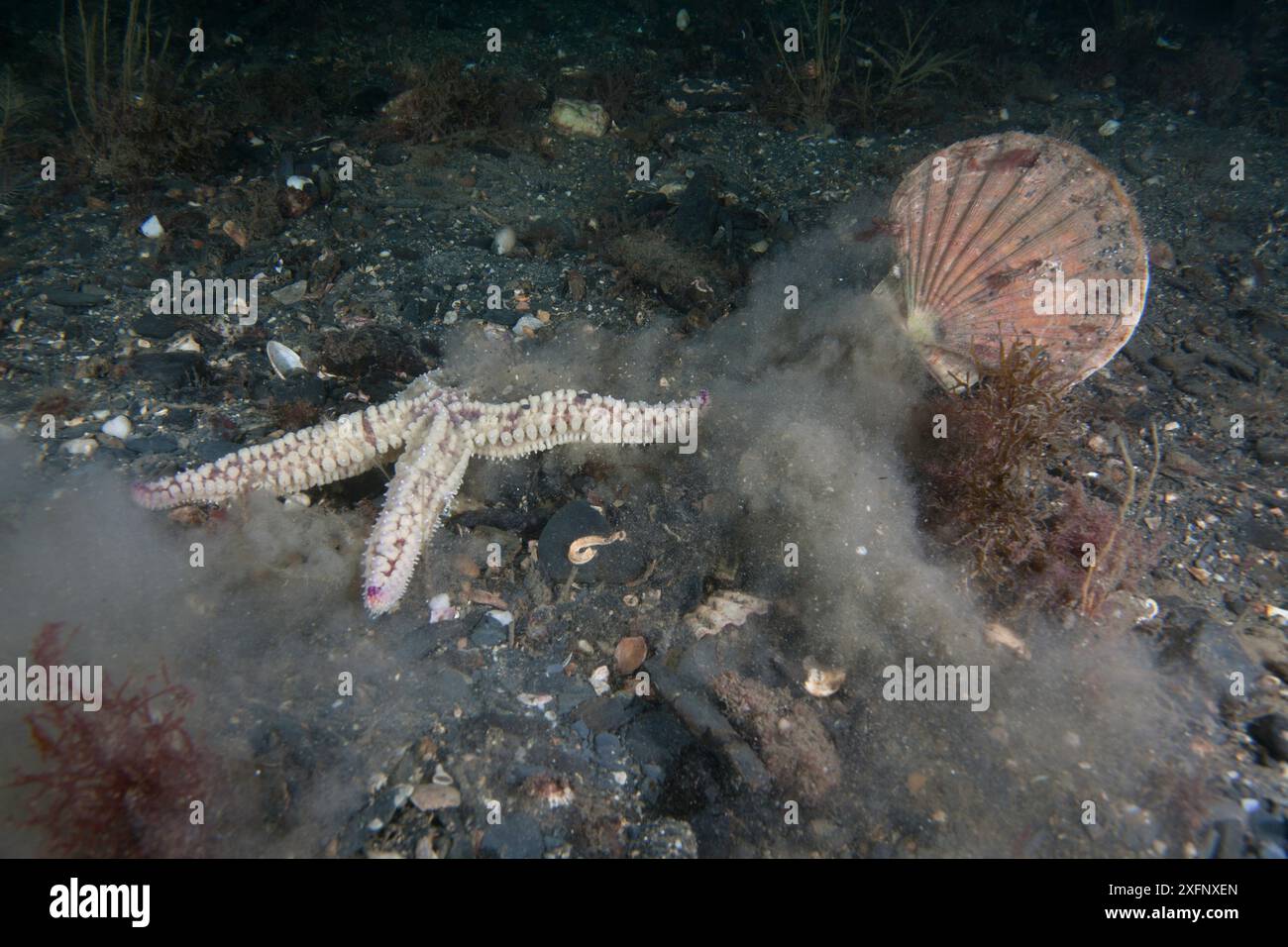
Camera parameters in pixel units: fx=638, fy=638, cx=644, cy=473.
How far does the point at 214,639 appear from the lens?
12.2 ft

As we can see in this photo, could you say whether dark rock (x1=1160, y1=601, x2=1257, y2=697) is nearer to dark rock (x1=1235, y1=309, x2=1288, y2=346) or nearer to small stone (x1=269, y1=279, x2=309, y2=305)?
dark rock (x1=1235, y1=309, x2=1288, y2=346)

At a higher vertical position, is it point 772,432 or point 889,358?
point 889,358

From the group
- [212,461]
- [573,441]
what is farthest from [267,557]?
[573,441]

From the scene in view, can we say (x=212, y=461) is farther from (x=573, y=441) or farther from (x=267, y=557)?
(x=573, y=441)

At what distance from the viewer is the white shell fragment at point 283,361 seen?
5094 mm

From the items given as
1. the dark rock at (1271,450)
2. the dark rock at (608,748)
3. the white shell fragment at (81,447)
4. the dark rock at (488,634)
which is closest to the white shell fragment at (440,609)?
the dark rock at (488,634)

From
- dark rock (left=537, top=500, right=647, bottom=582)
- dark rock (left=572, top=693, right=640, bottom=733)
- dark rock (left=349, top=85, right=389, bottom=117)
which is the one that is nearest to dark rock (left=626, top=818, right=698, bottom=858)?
dark rock (left=572, top=693, right=640, bottom=733)

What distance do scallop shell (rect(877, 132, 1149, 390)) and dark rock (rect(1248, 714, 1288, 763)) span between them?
2.25 meters

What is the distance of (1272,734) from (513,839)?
3.79 metres

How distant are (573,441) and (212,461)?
2427mm

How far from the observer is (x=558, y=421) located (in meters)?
4.36

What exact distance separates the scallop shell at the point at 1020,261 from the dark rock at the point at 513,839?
13.0 feet

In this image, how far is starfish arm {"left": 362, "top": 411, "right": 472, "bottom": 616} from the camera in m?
3.68
